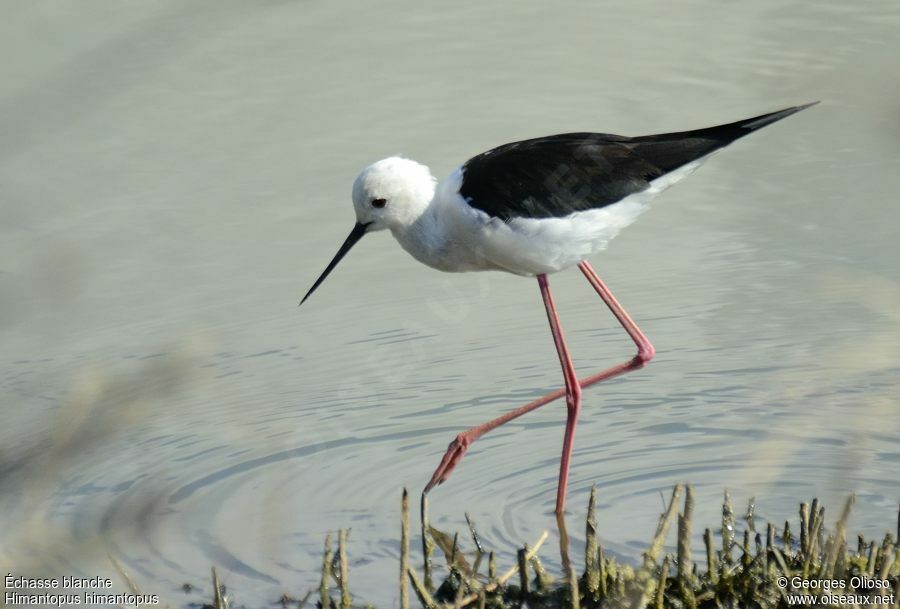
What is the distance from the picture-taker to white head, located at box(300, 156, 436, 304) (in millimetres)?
4692

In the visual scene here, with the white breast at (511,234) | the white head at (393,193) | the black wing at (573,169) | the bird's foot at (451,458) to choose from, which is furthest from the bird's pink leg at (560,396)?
the white head at (393,193)

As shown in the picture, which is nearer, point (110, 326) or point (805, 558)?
point (805, 558)

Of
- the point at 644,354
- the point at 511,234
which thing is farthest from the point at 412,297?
the point at 511,234

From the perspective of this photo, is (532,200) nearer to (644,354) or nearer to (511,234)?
(511,234)

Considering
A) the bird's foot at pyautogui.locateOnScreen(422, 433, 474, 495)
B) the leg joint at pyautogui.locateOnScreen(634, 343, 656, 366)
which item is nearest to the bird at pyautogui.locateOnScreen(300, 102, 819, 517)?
the bird's foot at pyautogui.locateOnScreen(422, 433, 474, 495)

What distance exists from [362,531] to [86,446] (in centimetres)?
310

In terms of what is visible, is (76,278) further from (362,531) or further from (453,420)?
(453,420)

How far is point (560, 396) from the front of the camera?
4812 mm

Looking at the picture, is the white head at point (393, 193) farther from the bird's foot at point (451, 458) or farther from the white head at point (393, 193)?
the bird's foot at point (451, 458)

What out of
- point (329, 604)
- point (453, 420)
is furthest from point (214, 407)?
point (329, 604)

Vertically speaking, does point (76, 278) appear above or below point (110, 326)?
above

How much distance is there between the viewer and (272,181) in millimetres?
7133

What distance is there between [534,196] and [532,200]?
2 centimetres

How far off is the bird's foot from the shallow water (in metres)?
0.06
